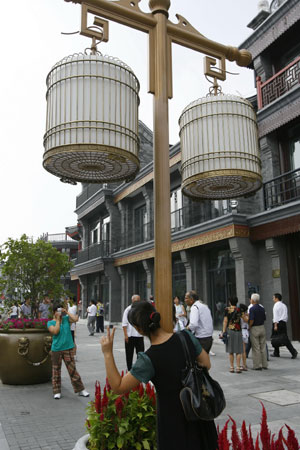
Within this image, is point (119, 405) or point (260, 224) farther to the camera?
point (260, 224)

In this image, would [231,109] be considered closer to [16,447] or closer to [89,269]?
[16,447]

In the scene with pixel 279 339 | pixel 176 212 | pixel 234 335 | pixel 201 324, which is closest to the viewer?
pixel 201 324

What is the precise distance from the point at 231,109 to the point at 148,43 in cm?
82

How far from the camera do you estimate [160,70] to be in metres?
2.87

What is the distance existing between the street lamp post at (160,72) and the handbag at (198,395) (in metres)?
0.31

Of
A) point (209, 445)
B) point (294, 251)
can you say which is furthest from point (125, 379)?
point (294, 251)

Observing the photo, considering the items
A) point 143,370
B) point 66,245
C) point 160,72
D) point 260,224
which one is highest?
point 66,245

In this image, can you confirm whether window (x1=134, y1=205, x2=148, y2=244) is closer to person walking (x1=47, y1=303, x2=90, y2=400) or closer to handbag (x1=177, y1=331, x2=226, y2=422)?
person walking (x1=47, y1=303, x2=90, y2=400)

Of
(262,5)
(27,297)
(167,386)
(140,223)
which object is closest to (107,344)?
(167,386)

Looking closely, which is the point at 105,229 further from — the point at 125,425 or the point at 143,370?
the point at 143,370

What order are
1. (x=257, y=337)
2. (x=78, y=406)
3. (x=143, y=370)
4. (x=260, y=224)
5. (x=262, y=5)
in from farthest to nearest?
(x=262, y=5)
(x=260, y=224)
(x=257, y=337)
(x=78, y=406)
(x=143, y=370)

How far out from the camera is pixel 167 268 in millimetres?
2639

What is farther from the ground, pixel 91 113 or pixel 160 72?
pixel 160 72

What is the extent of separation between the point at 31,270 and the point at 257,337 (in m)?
5.61
